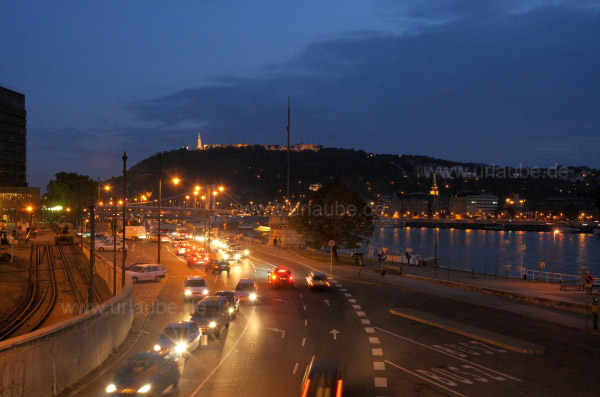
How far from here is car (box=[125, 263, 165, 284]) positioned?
138 ft

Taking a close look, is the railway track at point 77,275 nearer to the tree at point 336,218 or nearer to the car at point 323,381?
the car at point 323,381

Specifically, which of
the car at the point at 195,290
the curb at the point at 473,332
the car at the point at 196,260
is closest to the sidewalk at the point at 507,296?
the curb at the point at 473,332

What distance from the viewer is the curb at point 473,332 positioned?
20906 mm

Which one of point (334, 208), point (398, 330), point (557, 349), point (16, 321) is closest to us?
point (557, 349)

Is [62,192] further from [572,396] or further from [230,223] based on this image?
[572,396]

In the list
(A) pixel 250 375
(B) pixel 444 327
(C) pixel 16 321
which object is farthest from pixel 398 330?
(C) pixel 16 321

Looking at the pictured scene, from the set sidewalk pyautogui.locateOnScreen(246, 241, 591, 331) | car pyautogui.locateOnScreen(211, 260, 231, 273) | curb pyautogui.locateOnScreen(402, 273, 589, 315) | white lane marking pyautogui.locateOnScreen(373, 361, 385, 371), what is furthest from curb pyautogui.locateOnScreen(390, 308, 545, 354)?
car pyautogui.locateOnScreen(211, 260, 231, 273)

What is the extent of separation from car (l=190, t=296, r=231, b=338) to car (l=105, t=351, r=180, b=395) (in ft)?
21.5

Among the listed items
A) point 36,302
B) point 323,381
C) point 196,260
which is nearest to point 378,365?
point 323,381

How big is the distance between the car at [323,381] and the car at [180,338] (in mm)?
7042

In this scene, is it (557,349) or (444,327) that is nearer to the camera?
(557,349)

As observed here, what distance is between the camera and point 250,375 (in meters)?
17.4

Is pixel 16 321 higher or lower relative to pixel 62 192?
lower

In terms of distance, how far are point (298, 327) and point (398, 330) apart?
450cm
